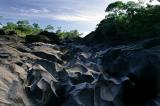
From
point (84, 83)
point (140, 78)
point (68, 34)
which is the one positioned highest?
point (140, 78)

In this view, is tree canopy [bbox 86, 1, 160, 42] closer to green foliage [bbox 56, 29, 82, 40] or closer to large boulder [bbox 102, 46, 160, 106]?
large boulder [bbox 102, 46, 160, 106]

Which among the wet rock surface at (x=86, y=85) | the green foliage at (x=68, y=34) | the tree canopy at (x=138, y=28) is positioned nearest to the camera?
the wet rock surface at (x=86, y=85)

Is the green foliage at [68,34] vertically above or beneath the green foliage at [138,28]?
beneath

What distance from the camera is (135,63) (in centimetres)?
1205

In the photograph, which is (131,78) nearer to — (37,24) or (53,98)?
(53,98)

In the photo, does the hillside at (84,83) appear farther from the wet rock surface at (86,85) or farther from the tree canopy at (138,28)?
the tree canopy at (138,28)

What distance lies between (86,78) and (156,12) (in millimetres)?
13312

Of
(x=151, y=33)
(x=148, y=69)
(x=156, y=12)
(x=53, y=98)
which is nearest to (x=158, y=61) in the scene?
(x=148, y=69)

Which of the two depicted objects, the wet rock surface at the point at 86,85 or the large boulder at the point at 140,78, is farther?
the large boulder at the point at 140,78

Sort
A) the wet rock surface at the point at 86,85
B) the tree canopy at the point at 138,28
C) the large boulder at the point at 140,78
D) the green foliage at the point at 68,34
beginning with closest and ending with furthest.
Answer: the wet rock surface at the point at 86,85 < the large boulder at the point at 140,78 < the tree canopy at the point at 138,28 < the green foliage at the point at 68,34

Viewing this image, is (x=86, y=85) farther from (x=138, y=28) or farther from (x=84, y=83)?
(x=138, y=28)

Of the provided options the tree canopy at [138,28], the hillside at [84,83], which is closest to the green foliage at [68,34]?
the tree canopy at [138,28]

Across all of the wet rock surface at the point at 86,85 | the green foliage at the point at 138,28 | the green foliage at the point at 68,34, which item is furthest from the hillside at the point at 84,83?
the green foliage at the point at 68,34

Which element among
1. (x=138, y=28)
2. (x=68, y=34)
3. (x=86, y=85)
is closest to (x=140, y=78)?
(x=86, y=85)
